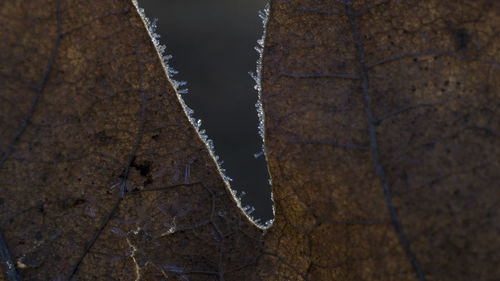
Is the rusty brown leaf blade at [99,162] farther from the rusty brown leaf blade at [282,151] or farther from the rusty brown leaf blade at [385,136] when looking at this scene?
the rusty brown leaf blade at [385,136]

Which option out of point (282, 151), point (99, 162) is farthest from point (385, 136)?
point (99, 162)

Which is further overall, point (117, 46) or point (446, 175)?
point (117, 46)

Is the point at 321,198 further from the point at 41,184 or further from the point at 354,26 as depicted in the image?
the point at 41,184

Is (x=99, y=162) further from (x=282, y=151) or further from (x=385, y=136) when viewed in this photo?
(x=385, y=136)

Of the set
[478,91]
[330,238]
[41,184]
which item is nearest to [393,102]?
[478,91]

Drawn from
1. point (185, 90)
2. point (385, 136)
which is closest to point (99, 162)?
point (185, 90)

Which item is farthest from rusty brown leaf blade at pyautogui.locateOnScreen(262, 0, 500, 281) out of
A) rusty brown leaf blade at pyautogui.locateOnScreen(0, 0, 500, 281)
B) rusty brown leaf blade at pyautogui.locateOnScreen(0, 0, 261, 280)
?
rusty brown leaf blade at pyautogui.locateOnScreen(0, 0, 261, 280)

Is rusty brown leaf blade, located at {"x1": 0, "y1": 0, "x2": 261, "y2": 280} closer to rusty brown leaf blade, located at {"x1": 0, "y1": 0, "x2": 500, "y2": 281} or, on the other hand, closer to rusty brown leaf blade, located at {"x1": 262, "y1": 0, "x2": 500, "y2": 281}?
rusty brown leaf blade, located at {"x1": 0, "y1": 0, "x2": 500, "y2": 281}

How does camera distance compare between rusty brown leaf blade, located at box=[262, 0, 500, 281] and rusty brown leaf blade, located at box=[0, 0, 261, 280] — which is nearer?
rusty brown leaf blade, located at box=[262, 0, 500, 281]
